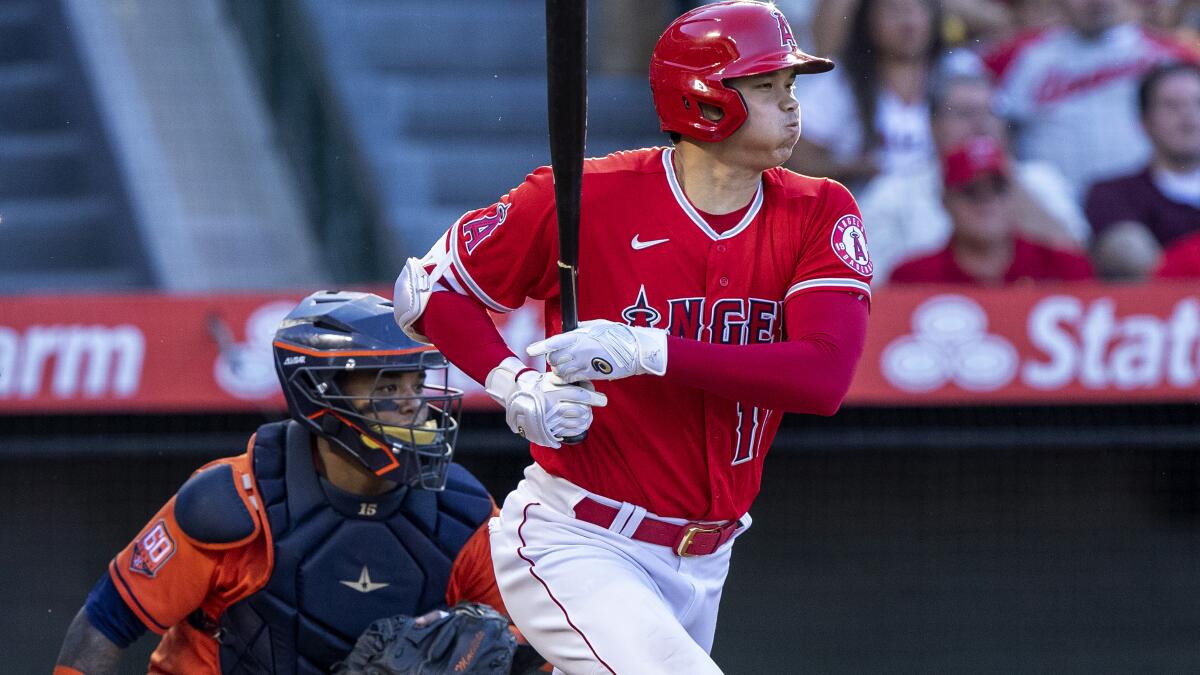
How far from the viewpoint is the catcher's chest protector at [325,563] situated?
8.75 ft

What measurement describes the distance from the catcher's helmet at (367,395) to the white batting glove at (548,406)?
62 centimetres

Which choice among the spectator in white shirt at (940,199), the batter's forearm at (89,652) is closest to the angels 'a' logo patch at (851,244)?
the batter's forearm at (89,652)

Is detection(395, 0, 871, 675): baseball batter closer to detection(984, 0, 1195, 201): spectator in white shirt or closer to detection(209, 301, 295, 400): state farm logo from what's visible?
detection(209, 301, 295, 400): state farm logo

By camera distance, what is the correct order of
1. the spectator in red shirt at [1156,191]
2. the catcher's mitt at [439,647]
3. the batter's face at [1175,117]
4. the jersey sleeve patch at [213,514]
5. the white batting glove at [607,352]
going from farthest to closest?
1. the batter's face at [1175,117]
2. the spectator in red shirt at [1156,191]
3. the jersey sleeve patch at [213,514]
4. the catcher's mitt at [439,647]
5. the white batting glove at [607,352]

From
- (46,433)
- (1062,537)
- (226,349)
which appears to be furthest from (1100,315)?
(46,433)

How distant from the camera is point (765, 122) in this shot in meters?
2.22

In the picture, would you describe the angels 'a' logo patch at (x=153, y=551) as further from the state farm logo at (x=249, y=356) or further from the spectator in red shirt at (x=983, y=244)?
the spectator in red shirt at (x=983, y=244)

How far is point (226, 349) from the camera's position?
4867 millimetres

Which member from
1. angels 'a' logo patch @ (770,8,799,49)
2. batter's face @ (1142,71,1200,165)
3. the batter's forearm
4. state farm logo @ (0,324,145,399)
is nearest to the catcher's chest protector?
the batter's forearm

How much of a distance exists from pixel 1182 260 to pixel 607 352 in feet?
12.8

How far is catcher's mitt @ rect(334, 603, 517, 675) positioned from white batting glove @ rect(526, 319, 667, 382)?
63 cm

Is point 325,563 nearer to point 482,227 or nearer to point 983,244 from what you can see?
point 482,227

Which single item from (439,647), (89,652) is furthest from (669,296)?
(89,652)

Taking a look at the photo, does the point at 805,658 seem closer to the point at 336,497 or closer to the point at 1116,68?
the point at 336,497
